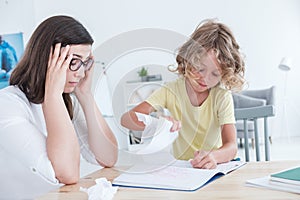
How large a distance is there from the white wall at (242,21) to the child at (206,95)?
12.8 feet

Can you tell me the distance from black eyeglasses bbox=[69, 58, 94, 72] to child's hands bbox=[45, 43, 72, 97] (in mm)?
25

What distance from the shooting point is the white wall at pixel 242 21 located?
5227mm

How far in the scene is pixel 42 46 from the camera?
109 cm

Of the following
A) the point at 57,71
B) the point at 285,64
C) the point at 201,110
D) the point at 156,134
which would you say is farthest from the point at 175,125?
the point at 285,64

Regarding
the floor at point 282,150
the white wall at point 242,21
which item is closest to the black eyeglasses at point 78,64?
the floor at point 282,150

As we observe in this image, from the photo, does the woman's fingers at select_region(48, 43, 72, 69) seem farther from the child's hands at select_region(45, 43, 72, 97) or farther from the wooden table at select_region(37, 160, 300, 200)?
the wooden table at select_region(37, 160, 300, 200)

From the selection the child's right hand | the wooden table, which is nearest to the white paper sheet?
the child's right hand

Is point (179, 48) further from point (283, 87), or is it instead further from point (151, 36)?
point (283, 87)

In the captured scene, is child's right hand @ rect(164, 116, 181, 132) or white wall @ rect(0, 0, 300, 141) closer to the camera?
child's right hand @ rect(164, 116, 181, 132)

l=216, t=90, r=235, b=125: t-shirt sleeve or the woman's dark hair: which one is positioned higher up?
the woman's dark hair

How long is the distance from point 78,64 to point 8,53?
3594mm

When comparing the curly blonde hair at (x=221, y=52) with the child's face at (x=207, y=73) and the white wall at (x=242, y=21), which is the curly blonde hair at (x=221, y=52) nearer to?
the child's face at (x=207, y=73)

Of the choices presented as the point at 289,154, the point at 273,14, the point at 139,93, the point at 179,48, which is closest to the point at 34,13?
the point at 273,14

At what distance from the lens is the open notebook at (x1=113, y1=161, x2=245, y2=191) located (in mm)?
907
